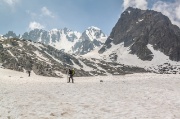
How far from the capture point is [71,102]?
2078 cm

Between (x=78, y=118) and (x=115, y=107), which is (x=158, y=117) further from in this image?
(x=78, y=118)

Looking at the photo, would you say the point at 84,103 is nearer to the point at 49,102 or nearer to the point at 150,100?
the point at 49,102

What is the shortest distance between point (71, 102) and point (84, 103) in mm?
1128

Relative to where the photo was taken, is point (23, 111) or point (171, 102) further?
point (171, 102)

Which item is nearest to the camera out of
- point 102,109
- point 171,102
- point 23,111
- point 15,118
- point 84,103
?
point 15,118

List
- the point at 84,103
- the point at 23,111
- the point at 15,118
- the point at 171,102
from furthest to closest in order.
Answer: the point at 171,102 < the point at 84,103 < the point at 23,111 < the point at 15,118

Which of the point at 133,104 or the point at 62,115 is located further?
the point at 133,104

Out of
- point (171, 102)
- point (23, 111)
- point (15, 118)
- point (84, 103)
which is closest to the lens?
point (15, 118)

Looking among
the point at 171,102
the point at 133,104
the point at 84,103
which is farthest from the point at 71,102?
the point at 171,102

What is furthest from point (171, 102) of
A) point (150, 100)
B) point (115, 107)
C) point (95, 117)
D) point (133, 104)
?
point (95, 117)

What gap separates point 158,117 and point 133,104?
14.3 feet

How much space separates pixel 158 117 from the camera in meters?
16.3

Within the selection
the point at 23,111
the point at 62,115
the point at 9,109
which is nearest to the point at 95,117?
the point at 62,115

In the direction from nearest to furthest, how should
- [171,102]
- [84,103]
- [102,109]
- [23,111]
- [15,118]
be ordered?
[15,118] → [23,111] → [102,109] → [84,103] → [171,102]
